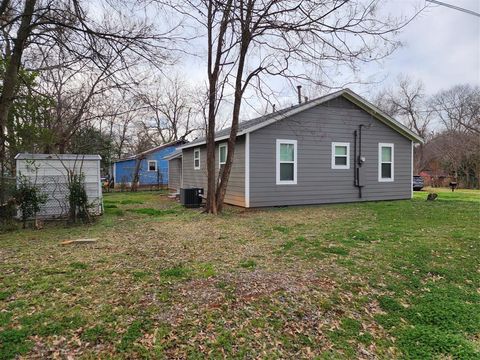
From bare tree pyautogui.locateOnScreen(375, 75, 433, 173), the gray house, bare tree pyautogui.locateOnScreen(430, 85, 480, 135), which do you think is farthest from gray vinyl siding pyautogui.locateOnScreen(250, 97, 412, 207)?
bare tree pyautogui.locateOnScreen(375, 75, 433, 173)

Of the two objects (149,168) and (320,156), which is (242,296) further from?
(149,168)

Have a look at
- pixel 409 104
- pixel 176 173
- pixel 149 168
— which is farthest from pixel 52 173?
pixel 409 104

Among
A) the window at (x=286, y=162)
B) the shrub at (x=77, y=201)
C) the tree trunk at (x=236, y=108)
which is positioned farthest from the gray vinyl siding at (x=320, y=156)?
the shrub at (x=77, y=201)

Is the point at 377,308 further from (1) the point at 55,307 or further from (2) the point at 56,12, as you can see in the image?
(2) the point at 56,12

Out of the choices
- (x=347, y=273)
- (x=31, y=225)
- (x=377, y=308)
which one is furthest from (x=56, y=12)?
(x=377, y=308)

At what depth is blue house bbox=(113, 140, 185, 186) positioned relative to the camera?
86.9 ft

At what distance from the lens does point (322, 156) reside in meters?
11.4

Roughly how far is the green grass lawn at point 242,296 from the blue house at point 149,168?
2067 cm

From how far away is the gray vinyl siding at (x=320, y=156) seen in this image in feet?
34.5

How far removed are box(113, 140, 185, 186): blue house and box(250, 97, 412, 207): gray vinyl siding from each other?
56.5 ft

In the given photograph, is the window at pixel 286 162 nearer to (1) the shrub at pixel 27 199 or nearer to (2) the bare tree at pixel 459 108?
(1) the shrub at pixel 27 199

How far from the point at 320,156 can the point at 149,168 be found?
61.7ft

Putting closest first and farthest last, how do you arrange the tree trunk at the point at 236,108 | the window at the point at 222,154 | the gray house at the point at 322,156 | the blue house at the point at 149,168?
the tree trunk at the point at 236,108, the gray house at the point at 322,156, the window at the point at 222,154, the blue house at the point at 149,168

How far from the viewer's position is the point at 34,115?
10.2 m
